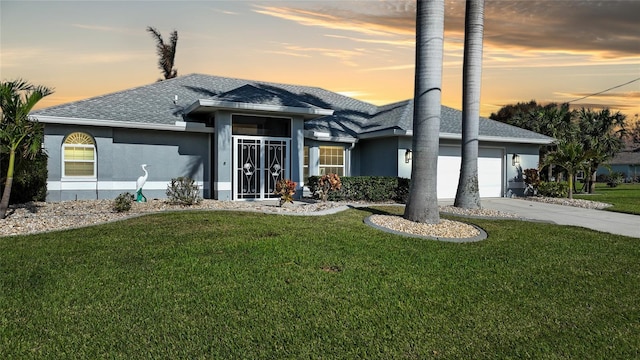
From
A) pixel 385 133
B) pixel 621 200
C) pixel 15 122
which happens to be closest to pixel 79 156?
pixel 15 122

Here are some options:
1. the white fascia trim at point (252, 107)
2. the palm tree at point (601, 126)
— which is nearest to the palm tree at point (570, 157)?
the white fascia trim at point (252, 107)

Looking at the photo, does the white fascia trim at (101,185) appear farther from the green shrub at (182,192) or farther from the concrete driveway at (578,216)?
the concrete driveway at (578,216)

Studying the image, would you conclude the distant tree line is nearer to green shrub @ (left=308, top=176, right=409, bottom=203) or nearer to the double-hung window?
green shrub @ (left=308, top=176, right=409, bottom=203)

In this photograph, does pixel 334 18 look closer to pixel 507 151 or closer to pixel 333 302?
pixel 507 151

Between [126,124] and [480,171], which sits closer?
[126,124]

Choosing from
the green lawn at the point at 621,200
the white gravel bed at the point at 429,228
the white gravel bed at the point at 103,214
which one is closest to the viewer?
the white gravel bed at the point at 429,228

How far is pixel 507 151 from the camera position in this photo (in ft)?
68.6

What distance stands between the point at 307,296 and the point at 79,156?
42.8ft

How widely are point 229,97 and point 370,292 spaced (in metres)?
11.6

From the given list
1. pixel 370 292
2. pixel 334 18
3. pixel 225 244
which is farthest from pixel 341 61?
pixel 370 292

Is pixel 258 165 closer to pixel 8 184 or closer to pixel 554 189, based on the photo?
pixel 8 184

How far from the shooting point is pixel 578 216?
541 inches

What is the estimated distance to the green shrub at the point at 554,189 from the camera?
63.9 ft

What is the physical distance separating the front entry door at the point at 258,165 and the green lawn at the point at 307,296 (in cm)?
713
